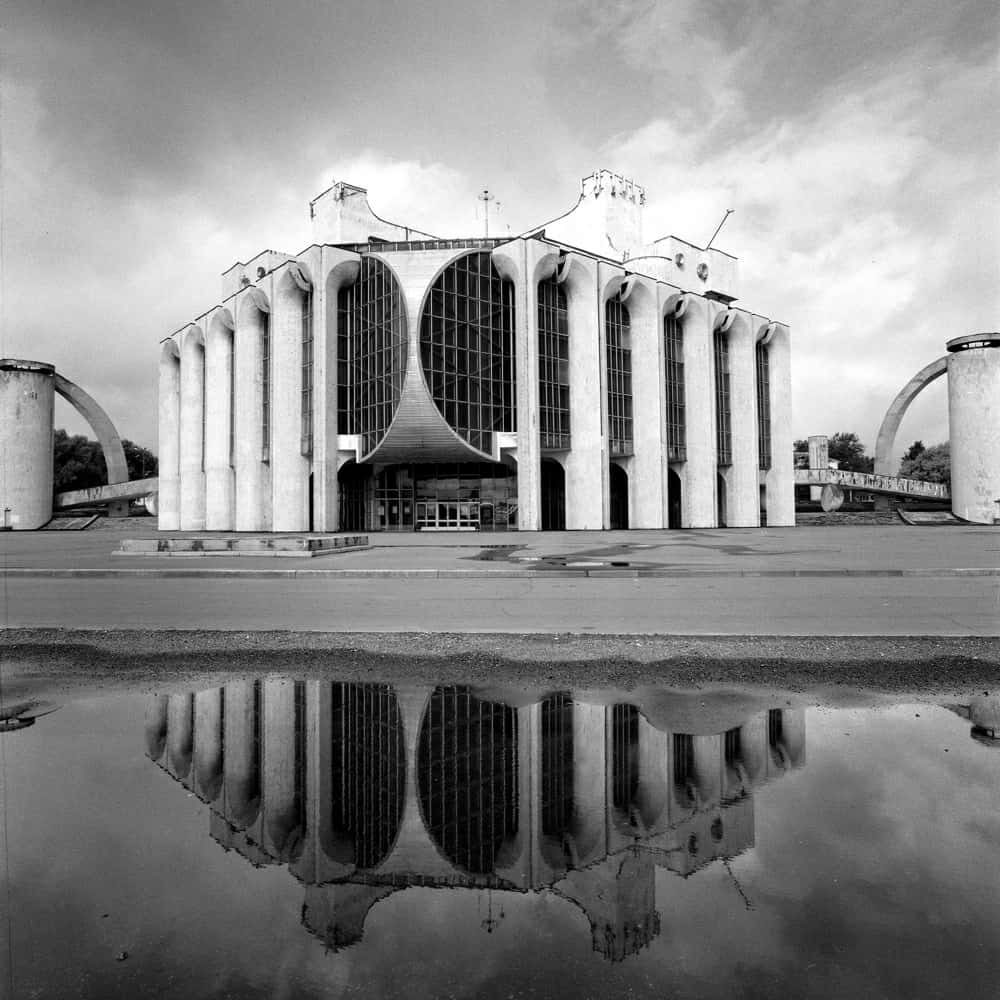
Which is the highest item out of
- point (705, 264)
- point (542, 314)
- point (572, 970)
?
point (705, 264)

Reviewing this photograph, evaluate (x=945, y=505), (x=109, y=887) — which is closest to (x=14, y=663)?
(x=109, y=887)

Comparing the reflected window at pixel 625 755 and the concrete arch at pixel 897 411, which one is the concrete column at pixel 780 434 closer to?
the concrete arch at pixel 897 411

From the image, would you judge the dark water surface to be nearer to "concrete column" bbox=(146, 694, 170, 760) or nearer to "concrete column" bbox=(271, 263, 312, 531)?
"concrete column" bbox=(146, 694, 170, 760)

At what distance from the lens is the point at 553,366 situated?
46.9 m

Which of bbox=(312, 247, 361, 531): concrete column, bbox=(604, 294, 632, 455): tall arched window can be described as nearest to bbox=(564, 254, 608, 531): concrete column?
bbox=(604, 294, 632, 455): tall arched window

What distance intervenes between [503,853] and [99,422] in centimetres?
7781

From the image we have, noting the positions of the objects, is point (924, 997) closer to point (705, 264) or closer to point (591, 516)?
point (591, 516)

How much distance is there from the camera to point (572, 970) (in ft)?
7.66

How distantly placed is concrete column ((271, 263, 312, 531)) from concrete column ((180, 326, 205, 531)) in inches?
533

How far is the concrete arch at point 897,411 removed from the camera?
224ft

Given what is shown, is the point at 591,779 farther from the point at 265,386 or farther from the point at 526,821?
the point at 265,386

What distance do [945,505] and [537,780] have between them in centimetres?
8228

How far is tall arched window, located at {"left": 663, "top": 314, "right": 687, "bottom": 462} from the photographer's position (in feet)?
172

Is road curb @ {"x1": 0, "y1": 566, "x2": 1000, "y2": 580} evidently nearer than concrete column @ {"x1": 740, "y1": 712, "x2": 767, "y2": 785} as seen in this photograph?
No
